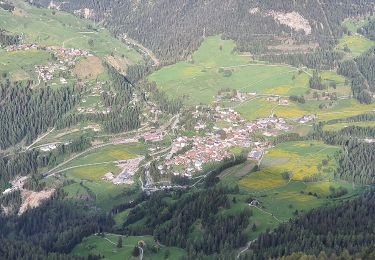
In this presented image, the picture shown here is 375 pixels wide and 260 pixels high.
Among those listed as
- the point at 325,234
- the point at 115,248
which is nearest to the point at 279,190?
the point at 325,234

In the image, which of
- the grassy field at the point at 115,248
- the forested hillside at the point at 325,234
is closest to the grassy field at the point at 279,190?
the forested hillside at the point at 325,234

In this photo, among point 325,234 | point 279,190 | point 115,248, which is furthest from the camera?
point 279,190

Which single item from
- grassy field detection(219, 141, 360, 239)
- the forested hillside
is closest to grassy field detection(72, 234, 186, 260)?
grassy field detection(219, 141, 360, 239)

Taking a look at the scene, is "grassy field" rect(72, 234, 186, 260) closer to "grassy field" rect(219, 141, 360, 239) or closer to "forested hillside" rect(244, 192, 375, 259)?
"grassy field" rect(219, 141, 360, 239)

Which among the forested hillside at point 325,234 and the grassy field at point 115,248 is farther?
the grassy field at point 115,248

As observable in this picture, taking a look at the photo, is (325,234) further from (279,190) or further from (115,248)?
(115,248)

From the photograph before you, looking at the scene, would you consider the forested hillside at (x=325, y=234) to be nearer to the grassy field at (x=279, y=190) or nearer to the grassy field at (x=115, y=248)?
the grassy field at (x=279, y=190)

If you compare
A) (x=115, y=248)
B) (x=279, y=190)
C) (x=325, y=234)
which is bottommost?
(x=115, y=248)

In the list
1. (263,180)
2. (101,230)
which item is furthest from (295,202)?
(101,230)
